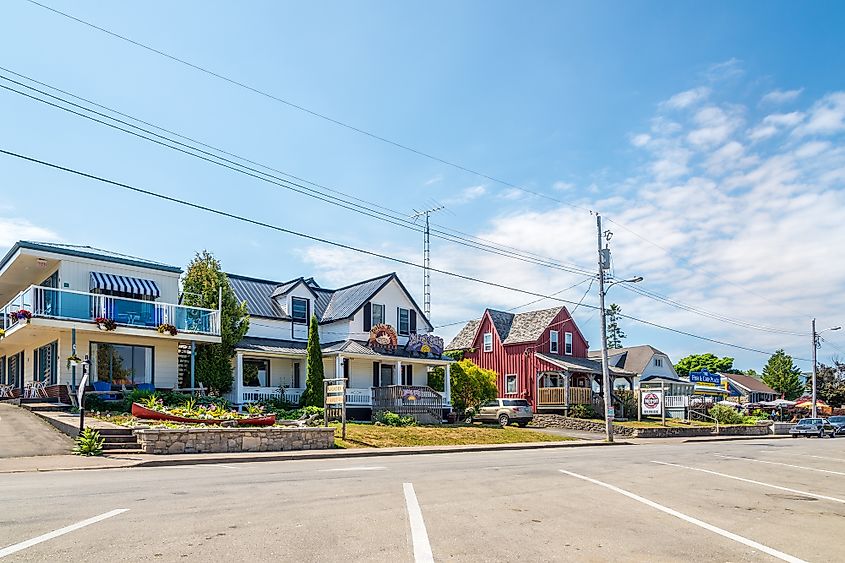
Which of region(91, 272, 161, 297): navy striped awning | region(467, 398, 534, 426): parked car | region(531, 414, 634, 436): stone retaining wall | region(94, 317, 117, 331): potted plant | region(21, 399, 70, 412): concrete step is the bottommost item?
region(531, 414, 634, 436): stone retaining wall

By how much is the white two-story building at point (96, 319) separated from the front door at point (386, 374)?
11.3 metres

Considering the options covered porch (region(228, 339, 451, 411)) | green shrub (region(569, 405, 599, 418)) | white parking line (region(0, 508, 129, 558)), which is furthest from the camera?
green shrub (region(569, 405, 599, 418))

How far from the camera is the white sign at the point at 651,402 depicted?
138ft

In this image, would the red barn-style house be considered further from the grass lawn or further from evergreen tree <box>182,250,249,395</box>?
evergreen tree <box>182,250,249,395</box>

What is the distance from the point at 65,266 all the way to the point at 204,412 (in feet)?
Result: 36.1

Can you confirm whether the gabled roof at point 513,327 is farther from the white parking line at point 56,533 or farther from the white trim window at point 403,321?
the white parking line at point 56,533

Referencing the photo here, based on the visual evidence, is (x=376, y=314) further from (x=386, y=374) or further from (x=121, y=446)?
(x=121, y=446)

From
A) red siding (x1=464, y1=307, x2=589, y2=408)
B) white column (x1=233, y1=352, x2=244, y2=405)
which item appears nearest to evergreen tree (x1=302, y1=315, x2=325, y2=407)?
white column (x1=233, y1=352, x2=244, y2=405)

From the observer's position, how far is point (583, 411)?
4394cm

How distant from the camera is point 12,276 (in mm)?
32094

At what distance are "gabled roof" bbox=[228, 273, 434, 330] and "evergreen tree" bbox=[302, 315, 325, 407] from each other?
4.53m

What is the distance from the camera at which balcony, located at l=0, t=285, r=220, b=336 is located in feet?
89.2

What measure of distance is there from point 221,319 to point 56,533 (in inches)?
1009

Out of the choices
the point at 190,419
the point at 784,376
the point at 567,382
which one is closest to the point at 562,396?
the point at 567,382
